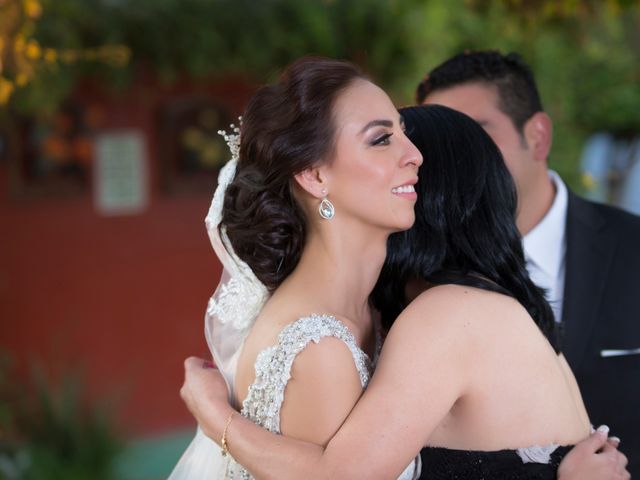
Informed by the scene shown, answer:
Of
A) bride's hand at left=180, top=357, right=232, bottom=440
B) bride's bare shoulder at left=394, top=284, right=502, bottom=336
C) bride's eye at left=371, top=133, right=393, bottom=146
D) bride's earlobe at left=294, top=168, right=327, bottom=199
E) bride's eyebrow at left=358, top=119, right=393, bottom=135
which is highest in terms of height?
bride's eyebrow at left=358, top=119, right=393, bottom=135

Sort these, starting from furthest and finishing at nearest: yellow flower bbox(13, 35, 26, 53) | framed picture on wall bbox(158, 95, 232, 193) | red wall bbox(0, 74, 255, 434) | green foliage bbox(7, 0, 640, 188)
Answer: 1. framed picture on wall bbox(158, 95, 232, 193)
2. red wall bbox(0, 74, 255, 434)
3. green foliage bbox(7, 0, 640, 188)
4. yellow flower bbox(13, 35, 26, 53)

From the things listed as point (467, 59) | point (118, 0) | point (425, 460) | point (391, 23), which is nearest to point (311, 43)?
point (391, 23)

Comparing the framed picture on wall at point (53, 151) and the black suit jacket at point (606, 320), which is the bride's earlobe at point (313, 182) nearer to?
the black suit jacket at point (606, 320)

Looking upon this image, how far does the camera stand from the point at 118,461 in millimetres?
5094

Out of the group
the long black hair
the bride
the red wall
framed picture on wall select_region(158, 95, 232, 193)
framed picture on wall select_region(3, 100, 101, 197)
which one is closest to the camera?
the bride

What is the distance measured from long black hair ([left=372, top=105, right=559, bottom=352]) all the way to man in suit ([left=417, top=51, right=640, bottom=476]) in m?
0.39

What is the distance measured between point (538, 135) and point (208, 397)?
5.03ft

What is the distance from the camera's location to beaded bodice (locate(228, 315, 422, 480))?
209 centimetres

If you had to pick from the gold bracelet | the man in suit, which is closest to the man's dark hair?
the man in suit

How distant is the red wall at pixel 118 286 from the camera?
222 inches

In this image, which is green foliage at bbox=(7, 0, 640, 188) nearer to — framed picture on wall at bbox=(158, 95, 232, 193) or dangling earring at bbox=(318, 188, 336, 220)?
framed picture on wall at bbox=(158, 95, 232, 193)

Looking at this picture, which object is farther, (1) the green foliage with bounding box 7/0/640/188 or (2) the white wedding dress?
(1) the green foliage with bounding box 7/0/640/188

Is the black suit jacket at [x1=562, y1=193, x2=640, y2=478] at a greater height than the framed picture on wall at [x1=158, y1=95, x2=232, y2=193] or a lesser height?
→ lesser

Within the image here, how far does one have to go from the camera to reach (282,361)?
6.88 feet
